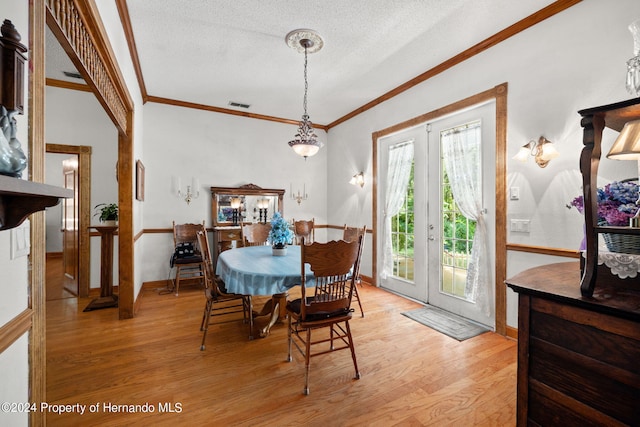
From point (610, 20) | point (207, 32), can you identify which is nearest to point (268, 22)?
point (207, 32)

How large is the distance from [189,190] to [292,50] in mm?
2888

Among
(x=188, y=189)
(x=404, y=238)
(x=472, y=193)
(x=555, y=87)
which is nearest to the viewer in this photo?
(x=555, y=87)

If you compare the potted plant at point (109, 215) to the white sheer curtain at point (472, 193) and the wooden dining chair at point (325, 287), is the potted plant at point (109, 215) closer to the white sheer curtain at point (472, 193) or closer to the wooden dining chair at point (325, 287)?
the wooden dining chair at point (325, 287)

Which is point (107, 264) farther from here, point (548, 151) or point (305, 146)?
point (548, 151)

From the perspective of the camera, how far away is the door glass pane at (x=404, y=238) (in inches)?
161

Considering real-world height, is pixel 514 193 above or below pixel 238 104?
below

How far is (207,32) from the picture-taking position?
2.93 m

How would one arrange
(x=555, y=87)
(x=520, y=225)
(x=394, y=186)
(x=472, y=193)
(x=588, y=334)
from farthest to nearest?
(x=394, y=186) < (x=472, y=193) < (x=520, y=225) < (x=555, y=87) < (x=588, y=334)

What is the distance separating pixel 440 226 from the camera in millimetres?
3656

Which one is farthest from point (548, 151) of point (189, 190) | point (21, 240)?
point (189, 190)

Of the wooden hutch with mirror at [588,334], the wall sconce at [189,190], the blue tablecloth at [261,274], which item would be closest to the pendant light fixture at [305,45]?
the blue tablecloth at [261,274]

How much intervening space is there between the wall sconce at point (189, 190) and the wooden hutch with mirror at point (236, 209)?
26cm

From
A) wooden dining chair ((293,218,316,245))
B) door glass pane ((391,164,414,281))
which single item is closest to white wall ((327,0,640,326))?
door glass pane ((391,164,414,281))

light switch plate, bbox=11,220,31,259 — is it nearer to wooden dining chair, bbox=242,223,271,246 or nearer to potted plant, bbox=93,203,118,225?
wooden dining chair, bbox=242,223,271,246
